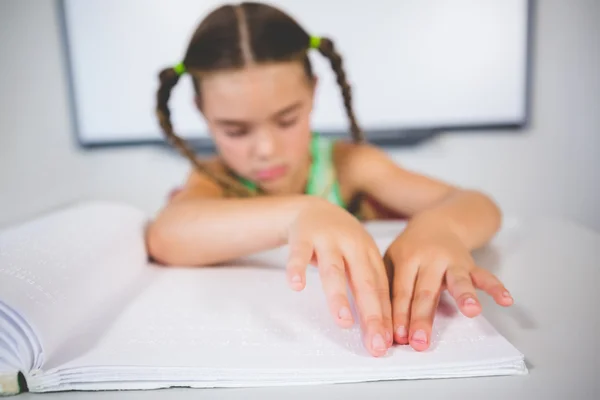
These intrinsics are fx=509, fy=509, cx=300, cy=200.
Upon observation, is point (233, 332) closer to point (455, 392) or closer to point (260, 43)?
point (455, 392)

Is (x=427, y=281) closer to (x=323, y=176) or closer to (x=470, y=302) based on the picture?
(x=470, y=302)

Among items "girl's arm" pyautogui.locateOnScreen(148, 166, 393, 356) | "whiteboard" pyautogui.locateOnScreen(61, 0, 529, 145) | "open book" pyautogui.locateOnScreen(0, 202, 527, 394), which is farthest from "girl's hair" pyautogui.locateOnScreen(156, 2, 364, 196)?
"whiteboard" pyautogui.locateOnScreen(61, 0, 529, 145)

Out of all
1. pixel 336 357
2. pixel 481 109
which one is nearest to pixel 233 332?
pixel 336 357

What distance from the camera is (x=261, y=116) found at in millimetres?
512

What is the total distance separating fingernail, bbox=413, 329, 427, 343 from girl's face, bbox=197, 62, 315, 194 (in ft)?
0.91

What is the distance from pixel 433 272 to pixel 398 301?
4 cm

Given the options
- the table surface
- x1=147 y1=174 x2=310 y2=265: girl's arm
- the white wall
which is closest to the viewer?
the table surface

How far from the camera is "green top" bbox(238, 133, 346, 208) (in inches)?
25.7

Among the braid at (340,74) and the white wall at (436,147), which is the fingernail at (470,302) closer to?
the braid at (340,74)

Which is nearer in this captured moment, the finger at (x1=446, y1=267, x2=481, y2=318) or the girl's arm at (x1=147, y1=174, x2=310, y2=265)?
the finger at (x1=446, y1=267, x2=481, y2=318)

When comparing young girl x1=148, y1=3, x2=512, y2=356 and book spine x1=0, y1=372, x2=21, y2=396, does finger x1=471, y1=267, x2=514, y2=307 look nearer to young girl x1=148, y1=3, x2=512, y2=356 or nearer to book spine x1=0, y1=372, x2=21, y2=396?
young girl x1=148, y1=3, x2=512, y2=356

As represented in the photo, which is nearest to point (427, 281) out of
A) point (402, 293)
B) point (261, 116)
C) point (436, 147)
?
point (402, 293)

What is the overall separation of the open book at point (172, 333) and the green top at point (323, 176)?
0.22 meters

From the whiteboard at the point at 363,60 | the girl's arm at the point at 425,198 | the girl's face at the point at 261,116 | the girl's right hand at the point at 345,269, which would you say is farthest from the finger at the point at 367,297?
the whiteboard at the point at 363,60
